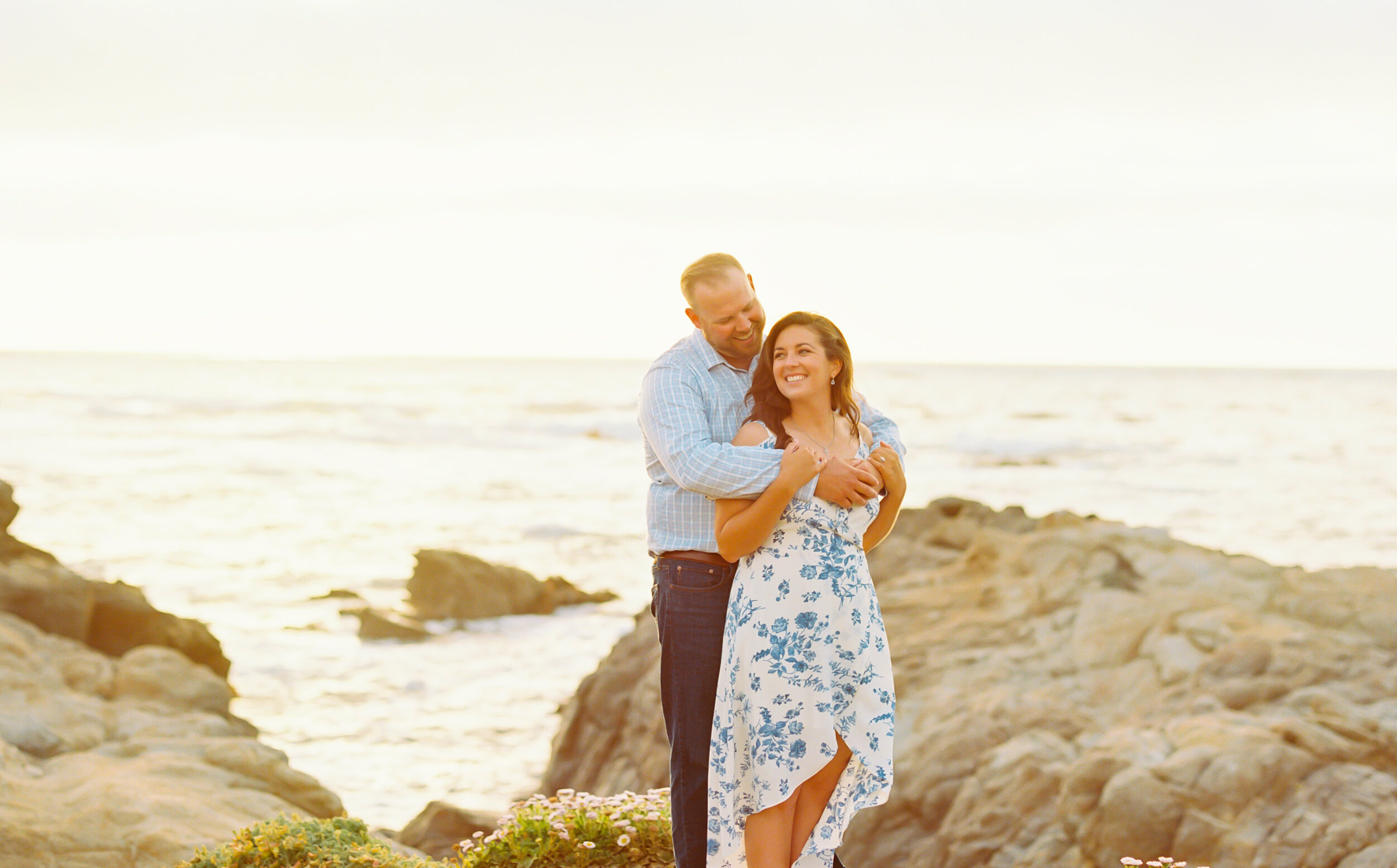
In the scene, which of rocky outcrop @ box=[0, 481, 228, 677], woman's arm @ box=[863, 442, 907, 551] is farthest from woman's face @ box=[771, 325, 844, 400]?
rocky outcrop @ box=[0, 481, 228, 677]

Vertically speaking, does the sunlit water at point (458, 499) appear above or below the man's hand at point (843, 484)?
below

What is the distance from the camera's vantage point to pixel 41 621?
10617mm

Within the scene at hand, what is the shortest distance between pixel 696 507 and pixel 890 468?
702 mm

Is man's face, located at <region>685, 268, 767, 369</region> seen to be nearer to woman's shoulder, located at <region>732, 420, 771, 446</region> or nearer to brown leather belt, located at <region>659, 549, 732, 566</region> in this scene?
woman's shoulder, located at <region>732, 420, 771, 446</region>

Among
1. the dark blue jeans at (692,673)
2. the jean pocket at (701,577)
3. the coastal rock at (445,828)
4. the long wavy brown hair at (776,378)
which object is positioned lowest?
the coastal rock at (445,828)

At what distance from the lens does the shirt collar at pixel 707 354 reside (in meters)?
4.07

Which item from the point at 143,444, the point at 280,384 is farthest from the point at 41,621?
the point at 280,384

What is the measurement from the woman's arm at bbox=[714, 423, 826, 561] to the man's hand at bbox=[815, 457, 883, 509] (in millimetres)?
49

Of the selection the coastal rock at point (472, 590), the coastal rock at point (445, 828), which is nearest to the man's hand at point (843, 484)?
the coastal rock at point (445, 828)

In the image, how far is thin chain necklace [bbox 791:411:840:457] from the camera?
3928mm

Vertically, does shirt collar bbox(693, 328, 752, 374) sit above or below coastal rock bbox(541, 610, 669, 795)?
above

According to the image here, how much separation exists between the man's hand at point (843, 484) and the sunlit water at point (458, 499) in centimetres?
773

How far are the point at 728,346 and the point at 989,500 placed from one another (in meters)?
28.5

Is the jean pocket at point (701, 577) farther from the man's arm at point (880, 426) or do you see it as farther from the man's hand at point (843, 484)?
the man's arm at point (880, 426)
